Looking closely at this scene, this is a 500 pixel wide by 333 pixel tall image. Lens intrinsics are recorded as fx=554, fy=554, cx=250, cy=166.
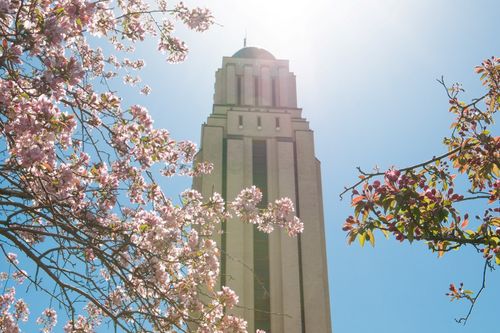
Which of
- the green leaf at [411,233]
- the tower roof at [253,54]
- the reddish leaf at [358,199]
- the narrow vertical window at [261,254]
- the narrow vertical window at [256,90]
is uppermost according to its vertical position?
the tower roof at [253,54]

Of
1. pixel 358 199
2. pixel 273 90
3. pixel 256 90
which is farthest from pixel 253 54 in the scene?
pixel 358 199

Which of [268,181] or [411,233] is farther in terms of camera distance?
[268,181]

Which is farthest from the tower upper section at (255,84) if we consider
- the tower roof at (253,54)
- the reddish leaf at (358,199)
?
the reddish leaf at (358,199)

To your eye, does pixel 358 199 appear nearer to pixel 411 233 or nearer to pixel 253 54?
pixel 411 233

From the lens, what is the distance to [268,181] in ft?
135

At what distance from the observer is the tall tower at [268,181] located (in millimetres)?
35906

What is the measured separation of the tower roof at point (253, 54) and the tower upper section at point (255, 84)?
1.42 metres

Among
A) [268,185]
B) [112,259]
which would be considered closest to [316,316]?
[268,185]

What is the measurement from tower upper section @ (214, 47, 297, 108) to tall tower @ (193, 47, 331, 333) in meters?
0.09

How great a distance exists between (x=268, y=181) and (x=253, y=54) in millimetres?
15624

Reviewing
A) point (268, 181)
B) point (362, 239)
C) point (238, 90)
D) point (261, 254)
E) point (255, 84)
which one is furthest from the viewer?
point (238, 90)

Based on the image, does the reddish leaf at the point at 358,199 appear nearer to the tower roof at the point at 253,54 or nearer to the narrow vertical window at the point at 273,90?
the narrow vertical window at the point at 273,90

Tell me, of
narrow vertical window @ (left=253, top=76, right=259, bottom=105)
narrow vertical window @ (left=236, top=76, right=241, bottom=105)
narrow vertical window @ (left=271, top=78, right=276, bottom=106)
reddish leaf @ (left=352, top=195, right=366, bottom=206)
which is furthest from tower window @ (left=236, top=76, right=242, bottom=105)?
reddish leaf @ (left=352, top=195, right=366, bottom=206)

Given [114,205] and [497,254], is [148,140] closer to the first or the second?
[114,205]
